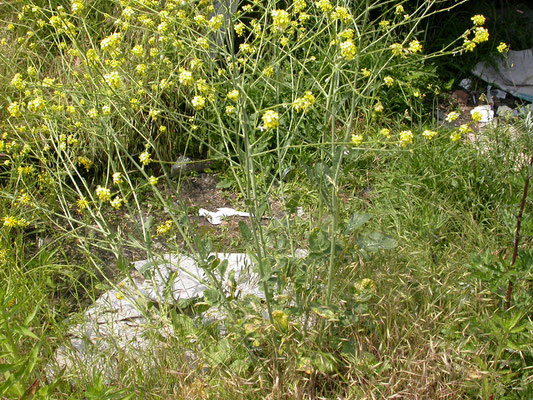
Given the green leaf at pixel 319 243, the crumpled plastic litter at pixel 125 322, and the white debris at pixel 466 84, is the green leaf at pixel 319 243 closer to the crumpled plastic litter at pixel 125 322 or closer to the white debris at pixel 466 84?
the crumpled plastic litter at pixel 125 322

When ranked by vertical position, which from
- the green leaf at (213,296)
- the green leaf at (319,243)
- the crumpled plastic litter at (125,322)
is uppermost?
the green leaf at (319,243)

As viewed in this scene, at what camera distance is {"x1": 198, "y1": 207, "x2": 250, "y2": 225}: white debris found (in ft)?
10.2

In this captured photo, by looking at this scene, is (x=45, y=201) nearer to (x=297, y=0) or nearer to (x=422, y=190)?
(x=297, y=0)

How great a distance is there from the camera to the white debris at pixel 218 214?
3099 millimetres

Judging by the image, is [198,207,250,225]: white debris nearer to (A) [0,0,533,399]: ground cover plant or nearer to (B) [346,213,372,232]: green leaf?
(A) [0,0,533,399]: ground cover plant

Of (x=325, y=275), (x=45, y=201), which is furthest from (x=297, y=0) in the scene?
(x=45, y=201)

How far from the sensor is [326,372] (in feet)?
6.04

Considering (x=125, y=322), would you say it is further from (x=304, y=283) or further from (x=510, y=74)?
(x=510, y=74)

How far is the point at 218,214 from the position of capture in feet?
10.3

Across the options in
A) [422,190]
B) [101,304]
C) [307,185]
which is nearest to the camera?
[101,304]

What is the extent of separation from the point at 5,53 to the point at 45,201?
1.19 meters

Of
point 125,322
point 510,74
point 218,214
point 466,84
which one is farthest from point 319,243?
point 510,74

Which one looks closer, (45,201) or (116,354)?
(116,354)

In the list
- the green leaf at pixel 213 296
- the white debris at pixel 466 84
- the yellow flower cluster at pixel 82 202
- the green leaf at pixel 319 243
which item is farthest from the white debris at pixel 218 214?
the white debris at pixel 466 84
